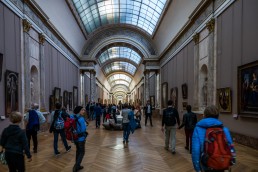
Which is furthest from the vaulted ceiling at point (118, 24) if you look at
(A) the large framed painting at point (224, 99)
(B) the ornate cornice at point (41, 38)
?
(A) the large framed painting at point (224, 99)

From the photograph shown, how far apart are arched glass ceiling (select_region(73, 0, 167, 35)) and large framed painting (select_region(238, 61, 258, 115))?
13.1 metres

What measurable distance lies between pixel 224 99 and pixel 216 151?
6703mm

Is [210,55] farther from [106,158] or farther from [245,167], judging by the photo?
[106,158]

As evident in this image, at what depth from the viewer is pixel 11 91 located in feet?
27.7

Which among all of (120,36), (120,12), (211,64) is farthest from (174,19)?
(120,36)

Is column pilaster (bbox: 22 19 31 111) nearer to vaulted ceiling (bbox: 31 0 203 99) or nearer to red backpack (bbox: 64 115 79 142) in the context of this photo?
vaulted ceiling (bbox: 31 0 203 99)

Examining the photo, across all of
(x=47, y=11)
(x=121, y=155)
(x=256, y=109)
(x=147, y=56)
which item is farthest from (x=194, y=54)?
(x=147, y=56)

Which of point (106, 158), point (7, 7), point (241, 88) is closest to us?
point (106, 158)

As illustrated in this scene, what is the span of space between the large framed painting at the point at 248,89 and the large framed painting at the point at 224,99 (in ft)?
2.31

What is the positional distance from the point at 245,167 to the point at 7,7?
9.43 meters

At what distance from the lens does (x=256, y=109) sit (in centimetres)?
669

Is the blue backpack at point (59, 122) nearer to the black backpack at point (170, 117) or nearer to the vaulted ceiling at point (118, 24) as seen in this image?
the black backpack at point (170, 117)

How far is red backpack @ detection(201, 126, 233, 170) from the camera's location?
268 centimetres

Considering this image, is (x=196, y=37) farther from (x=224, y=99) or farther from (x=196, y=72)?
(x=224, y=99)
